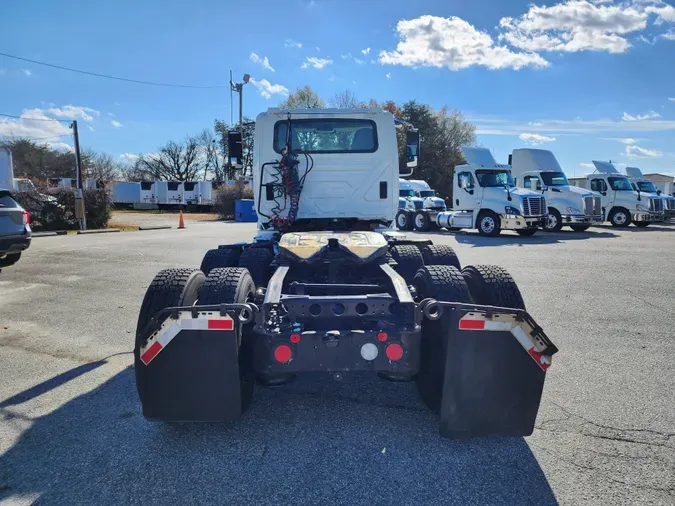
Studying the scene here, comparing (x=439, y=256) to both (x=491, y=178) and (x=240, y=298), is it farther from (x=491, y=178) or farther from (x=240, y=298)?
(x=491, y=178)

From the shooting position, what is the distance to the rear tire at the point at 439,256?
5.01m

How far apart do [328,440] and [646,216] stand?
2463cm

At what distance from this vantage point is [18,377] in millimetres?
4309

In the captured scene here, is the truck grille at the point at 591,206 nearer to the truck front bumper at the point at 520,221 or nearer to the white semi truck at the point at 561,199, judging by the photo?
the white semi truck at the point at 561,199

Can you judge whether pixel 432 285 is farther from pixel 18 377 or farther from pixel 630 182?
pixel 630 182

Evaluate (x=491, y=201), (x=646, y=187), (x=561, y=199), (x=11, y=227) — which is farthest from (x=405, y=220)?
(x=11, y=227)

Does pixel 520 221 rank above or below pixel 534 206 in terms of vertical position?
below

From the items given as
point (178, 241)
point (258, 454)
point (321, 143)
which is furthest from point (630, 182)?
point (258, 454)

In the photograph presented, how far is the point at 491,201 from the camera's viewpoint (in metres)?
19.0

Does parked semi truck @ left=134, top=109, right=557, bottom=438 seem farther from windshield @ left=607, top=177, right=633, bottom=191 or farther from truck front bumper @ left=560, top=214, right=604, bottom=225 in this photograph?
windshield @ left=607, top=177, right=633, bottom=191

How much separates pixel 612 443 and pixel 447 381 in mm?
1238

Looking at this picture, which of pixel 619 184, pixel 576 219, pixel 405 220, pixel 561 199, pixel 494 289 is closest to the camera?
pixel 494 289

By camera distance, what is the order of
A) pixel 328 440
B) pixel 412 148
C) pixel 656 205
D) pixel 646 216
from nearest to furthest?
1. pixel 328 440
2. pixel 412 148
3. pixel 646 216
4. pixel 656 205

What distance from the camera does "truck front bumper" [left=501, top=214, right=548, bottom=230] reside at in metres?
18.2
